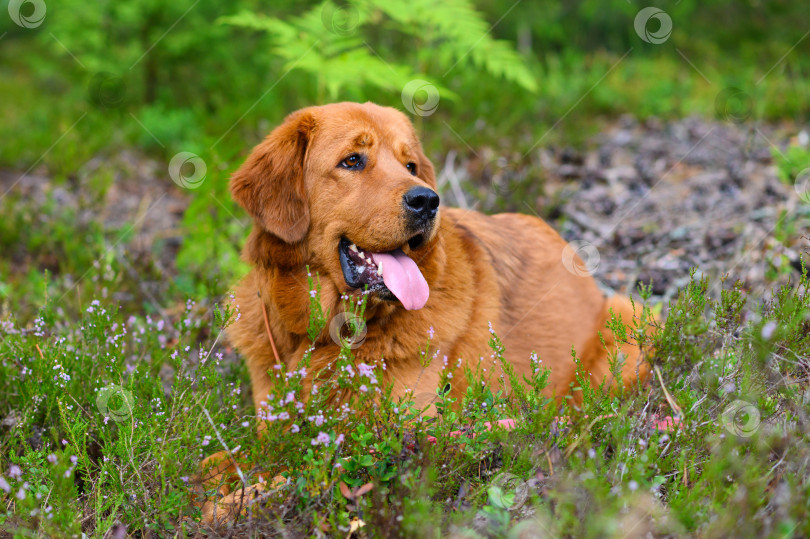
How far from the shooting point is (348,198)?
10.9 feet

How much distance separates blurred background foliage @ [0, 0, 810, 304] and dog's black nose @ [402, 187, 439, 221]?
2.27 m

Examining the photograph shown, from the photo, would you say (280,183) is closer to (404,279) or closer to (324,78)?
(404,279)

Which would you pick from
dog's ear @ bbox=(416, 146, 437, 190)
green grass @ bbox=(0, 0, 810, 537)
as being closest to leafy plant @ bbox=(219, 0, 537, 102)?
green grass @ bbox=(0, 0, 810, 537)

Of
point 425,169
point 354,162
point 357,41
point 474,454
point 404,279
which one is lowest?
point 474,454

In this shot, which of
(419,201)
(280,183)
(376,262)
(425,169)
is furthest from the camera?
(425,169)

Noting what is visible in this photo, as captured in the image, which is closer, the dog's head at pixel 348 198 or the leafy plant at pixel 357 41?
the dog's head at pixel 348 198

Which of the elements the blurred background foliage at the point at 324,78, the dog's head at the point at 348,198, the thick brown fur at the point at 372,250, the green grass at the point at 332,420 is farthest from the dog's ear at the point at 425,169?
the blurred background foliage at the point at 324,78

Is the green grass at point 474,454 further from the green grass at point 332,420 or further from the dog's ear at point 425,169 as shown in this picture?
the dog's ear at point 425,169

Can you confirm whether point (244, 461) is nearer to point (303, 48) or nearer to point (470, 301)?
point (470, 301)

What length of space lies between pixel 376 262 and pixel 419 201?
373 millimetres

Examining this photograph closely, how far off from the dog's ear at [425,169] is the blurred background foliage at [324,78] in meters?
1.55

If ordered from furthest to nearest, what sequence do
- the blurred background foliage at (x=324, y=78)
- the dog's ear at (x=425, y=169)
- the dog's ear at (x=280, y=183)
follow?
1. the blurred background foliage at (x=324, y=78)
2. the dog's ear at (x=425, y=169)
3. the dog's ear at (x=280, y=183)

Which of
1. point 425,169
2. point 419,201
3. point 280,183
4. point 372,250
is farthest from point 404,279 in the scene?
point 425,169

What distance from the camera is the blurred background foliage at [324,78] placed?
18.9 ft
